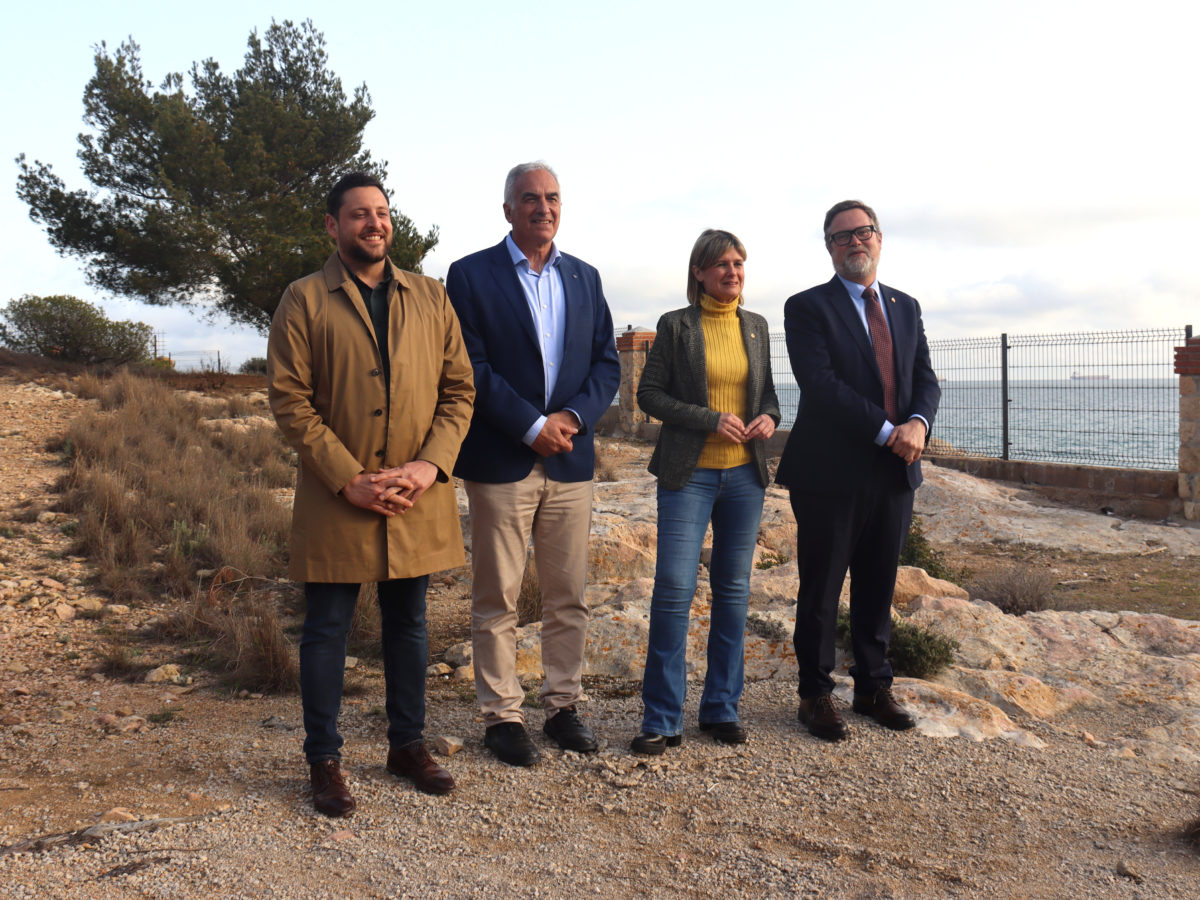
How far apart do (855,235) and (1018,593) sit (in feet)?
13.2

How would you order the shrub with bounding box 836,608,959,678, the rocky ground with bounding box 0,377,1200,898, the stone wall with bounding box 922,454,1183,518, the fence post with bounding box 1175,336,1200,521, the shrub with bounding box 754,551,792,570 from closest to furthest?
the rocky ground with bounding box 0,377,1200,898 < the shrub with bounding box 836,608,959,678 < the shrub with bounding box 754,551,792,570 < the fence post with bounding box 1175,336,1200,521 < the stone wall with bounding box 922,454,1183,518

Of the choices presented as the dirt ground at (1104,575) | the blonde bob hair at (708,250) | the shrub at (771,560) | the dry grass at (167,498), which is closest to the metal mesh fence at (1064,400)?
the dirt ground at (1104,575)

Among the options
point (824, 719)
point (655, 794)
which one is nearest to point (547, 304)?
point (655, 794)

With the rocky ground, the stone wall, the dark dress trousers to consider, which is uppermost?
the dark dress trousers

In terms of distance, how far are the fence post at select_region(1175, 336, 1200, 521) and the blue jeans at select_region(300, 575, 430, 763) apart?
33.7 feet

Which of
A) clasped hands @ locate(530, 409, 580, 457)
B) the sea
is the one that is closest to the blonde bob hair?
clasped hands @ locate(530, 409, 580, 457)

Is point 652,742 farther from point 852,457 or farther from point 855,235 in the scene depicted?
point 855,235

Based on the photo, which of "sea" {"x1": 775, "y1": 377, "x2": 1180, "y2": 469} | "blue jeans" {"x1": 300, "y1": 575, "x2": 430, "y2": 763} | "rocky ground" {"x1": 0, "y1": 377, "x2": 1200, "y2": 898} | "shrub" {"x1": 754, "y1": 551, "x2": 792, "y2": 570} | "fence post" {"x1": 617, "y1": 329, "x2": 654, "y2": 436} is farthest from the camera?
"fence post" {"x1": 617, "y1": 329, "x2": 654, "y2": 436}

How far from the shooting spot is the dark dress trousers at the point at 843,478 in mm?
3746

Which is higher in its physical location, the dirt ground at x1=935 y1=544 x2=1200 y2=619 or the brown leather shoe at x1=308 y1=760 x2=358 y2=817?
the brown leather shoe at x1=308 y1=760 x2=358 y2=817

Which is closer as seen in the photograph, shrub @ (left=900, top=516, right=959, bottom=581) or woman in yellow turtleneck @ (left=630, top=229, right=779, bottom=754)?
woman in yellow turtleneck @ (left=630, top=229, right=779, bottom=754)

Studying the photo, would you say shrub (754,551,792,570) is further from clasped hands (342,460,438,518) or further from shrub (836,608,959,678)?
clasped hands (342,460,438,518)

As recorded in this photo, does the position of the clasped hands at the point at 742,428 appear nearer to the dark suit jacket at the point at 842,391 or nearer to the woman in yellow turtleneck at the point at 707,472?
the woman in yellow turtleneck at the point at 707,472

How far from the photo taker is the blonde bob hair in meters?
3.64
